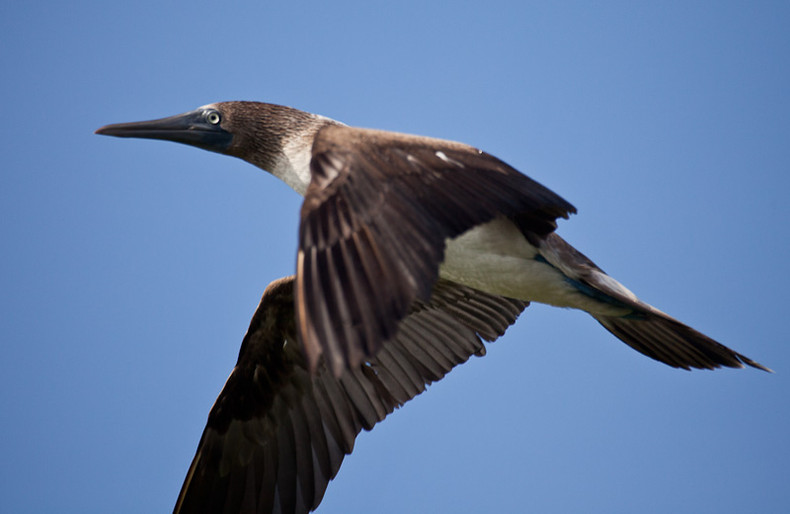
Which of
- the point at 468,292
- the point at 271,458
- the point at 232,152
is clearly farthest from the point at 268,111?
the point at 271,458

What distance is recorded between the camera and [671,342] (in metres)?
5.84

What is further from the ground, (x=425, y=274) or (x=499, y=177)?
(x=499, y=177)

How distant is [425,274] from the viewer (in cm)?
370

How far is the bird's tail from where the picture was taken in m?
5.62

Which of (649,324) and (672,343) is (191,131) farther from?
(672,343)

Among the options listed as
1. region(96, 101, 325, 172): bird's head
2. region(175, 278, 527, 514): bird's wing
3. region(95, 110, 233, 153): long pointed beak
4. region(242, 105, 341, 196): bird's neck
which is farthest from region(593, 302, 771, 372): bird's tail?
region(95, 110, 233, 153): long pointed beak

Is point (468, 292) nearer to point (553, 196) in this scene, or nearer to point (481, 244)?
point (481, 244)

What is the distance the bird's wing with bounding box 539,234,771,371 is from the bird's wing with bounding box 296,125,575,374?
858 millimetres

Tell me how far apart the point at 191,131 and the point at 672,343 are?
3700 millimetres

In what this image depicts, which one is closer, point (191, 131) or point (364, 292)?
point (364, 292)

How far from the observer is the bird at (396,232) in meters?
3.55

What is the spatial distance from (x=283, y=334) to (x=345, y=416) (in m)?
0.77

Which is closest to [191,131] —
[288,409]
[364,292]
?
[288,409]

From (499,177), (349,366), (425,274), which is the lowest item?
(349,366)
